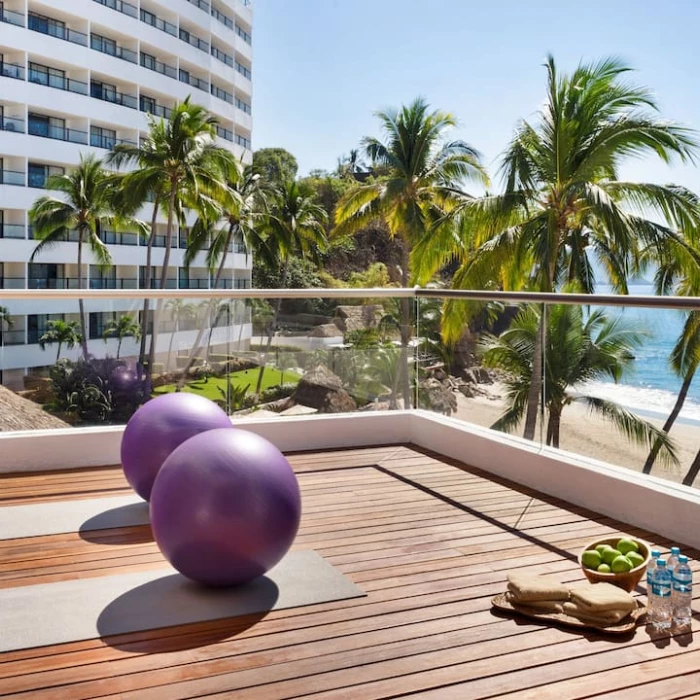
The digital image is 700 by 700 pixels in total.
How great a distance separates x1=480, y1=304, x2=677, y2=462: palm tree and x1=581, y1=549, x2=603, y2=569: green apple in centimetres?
94

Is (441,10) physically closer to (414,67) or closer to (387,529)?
(414,67)

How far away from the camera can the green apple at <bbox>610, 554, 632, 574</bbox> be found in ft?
12.5

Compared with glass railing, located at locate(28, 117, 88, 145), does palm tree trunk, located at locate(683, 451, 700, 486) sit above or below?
below

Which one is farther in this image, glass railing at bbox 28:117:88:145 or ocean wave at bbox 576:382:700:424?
glass railing at bbox 28:117:88:145

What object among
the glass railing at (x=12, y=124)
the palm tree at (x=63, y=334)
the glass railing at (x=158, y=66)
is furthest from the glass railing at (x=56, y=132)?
the palm tree at (x=63, y=334)

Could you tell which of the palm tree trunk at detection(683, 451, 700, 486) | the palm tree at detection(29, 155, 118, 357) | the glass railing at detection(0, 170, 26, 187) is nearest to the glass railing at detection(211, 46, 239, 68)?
the palm tree at detection(29, 155, 118, 357)

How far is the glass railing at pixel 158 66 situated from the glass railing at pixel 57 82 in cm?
619

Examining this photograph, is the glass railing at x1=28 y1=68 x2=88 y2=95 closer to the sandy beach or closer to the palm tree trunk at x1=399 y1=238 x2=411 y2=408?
the palm tree trunk at x1=399 y1=238 x2=411 y2=408

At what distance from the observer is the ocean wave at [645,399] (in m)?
4.43

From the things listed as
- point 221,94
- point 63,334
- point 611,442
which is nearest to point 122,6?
point 221,94

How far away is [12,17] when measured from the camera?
4491 centimetres

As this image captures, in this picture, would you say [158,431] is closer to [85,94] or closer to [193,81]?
[85,94]

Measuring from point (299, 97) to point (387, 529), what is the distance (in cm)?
8143

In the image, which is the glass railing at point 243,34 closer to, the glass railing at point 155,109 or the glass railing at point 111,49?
the glass railing at point 155,109
